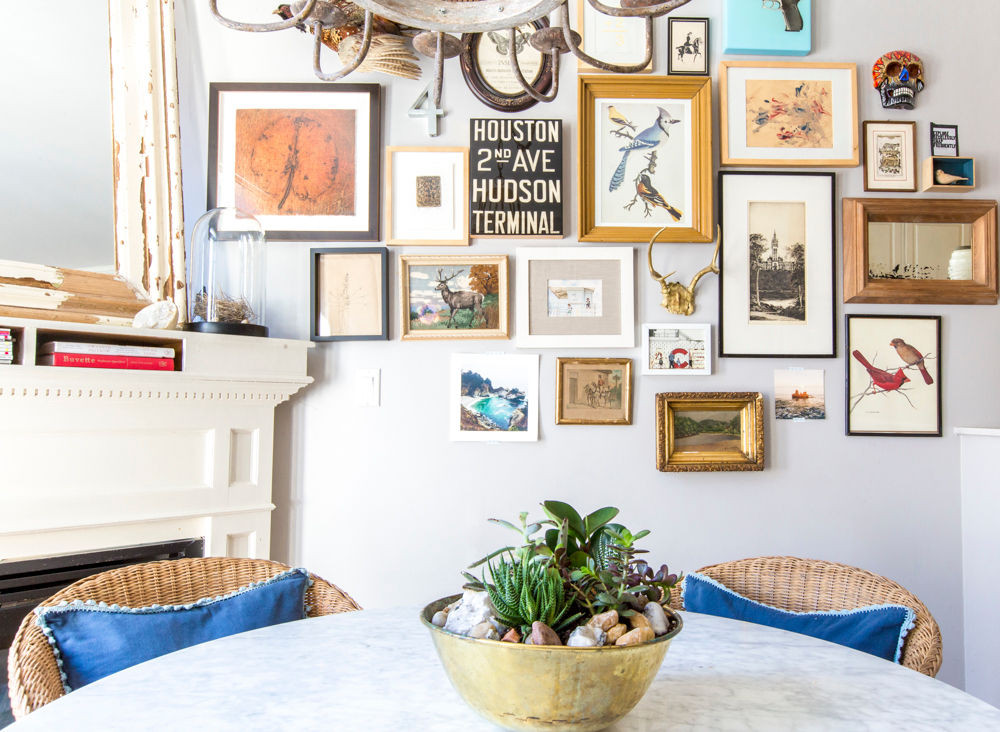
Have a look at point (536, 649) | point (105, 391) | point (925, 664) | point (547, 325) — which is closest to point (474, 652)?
point (536, 649)

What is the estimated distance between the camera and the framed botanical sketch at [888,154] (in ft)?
7.32

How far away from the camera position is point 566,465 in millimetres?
2186

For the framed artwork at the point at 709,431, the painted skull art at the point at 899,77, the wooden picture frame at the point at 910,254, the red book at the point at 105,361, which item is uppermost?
the painted skull art at the point at 899,77

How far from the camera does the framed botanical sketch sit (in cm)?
223

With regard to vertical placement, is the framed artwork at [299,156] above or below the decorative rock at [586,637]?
above

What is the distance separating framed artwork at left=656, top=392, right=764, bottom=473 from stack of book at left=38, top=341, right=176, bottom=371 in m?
1.43

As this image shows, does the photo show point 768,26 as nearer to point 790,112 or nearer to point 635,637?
point 790,112

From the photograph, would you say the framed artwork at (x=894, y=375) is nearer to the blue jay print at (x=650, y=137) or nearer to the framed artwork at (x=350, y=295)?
the blue jay print at (x=650, y=137)

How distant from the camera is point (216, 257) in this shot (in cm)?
216

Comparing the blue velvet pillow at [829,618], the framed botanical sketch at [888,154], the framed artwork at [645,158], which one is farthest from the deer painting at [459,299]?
the framed botanical sketch at [888,154]

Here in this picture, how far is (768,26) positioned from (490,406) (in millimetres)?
1500

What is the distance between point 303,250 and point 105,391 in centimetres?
75

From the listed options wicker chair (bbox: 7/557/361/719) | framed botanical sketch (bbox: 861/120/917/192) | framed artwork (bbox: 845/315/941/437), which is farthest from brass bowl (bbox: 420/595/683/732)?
framed botanical sketch (bbox: 861/120/917/192)

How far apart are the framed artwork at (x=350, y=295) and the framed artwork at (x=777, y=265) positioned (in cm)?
109
